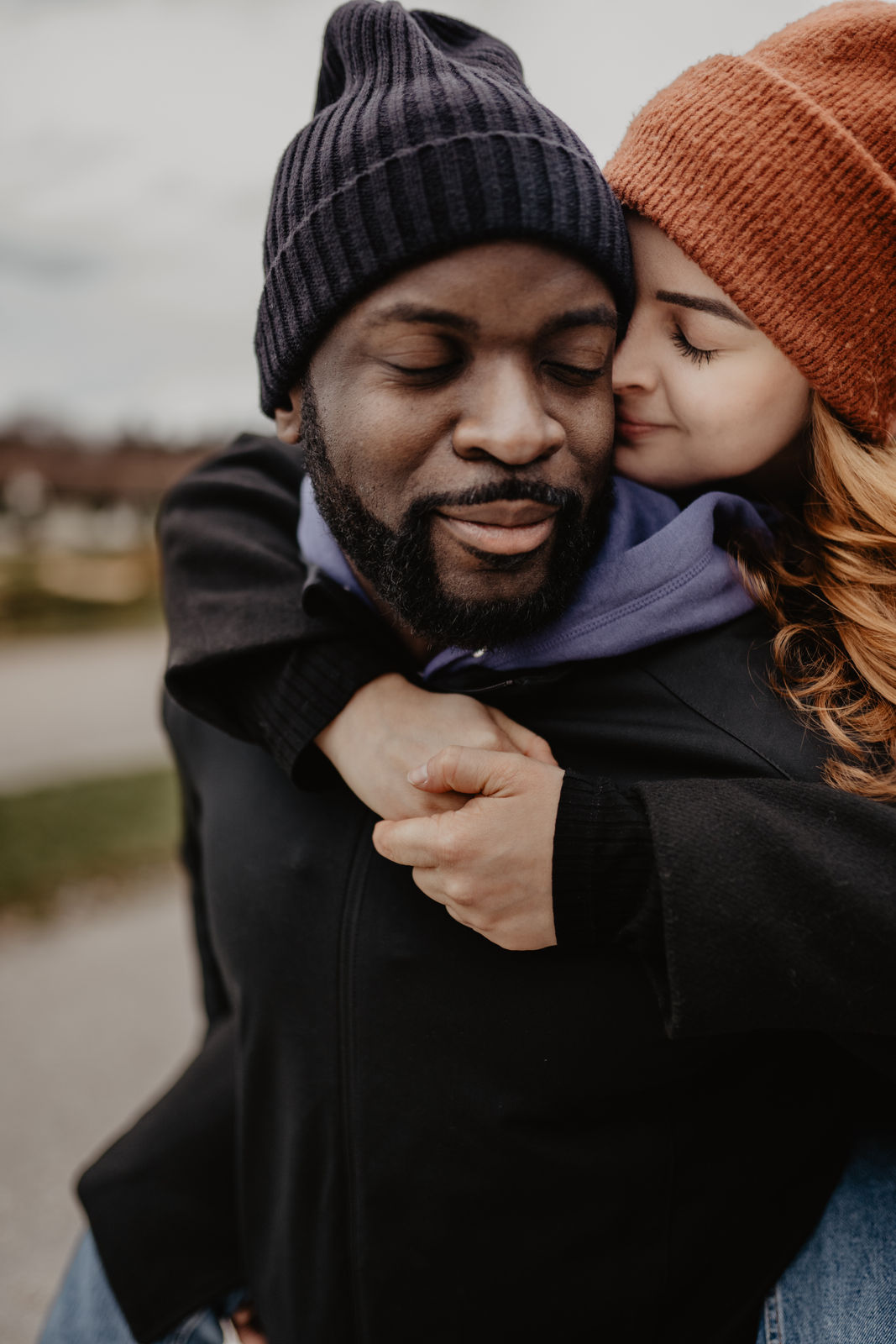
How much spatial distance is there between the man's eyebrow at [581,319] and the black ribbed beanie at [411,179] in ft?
0.23

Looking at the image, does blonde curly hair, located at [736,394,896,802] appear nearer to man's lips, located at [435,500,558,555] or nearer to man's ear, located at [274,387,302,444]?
man's lips, located at [435,500,558,555]

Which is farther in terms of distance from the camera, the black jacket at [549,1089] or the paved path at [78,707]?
the paved path at [78,707]

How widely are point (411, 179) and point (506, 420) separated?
13.8 inches

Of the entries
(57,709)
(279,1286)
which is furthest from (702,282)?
(57,709)

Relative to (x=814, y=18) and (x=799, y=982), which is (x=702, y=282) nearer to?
(x=814, y=18)

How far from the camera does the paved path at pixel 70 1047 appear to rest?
9.19 ft

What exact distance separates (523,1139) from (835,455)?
3.70 feet

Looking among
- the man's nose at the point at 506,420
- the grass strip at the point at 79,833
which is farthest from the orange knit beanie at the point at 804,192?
the grass strip at the point at 79,833

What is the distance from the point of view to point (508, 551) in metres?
1.38

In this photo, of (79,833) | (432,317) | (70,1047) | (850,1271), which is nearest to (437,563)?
(432,317)

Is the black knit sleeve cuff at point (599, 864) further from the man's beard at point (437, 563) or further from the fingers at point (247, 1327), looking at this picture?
the fingers at point (247, 1327)

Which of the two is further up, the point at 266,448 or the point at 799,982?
the point at 266,448

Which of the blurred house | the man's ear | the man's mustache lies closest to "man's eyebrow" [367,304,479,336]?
the man's mustache

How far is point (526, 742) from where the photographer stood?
147 centimetres
